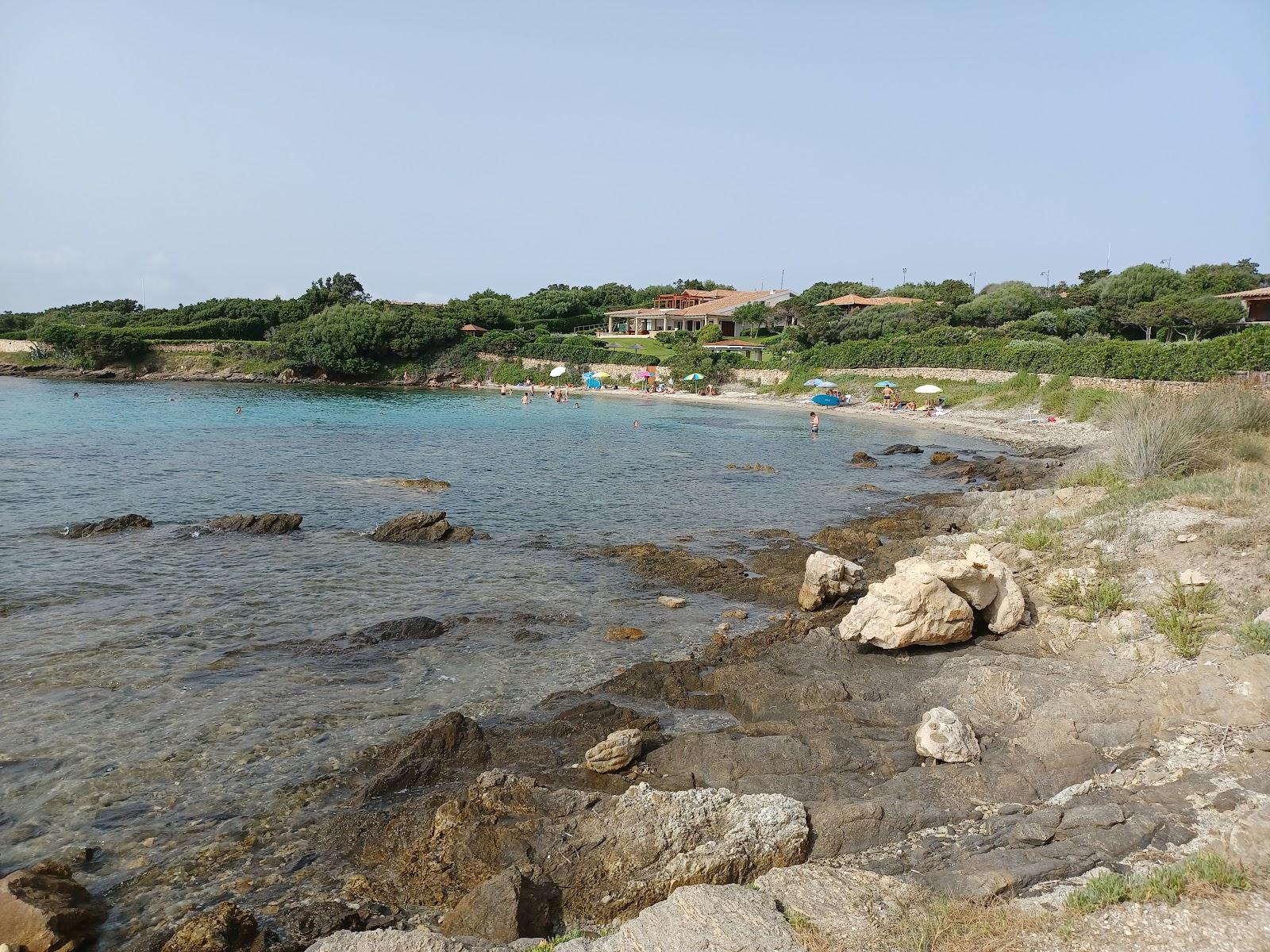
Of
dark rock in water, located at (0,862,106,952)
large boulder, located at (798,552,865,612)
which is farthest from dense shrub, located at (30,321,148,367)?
dark rock in water, located at (0,862,106,952)

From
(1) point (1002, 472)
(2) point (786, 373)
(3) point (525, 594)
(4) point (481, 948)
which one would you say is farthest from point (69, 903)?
(2) point (786, 373)

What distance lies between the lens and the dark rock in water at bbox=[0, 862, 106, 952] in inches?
252

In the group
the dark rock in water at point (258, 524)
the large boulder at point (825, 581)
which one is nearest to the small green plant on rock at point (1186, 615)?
the large boulder at point (825, 581)

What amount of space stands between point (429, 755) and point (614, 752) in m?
2.09

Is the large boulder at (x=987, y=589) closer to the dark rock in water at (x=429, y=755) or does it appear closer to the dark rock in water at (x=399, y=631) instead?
the dark rock in water at (x=429, y=755)

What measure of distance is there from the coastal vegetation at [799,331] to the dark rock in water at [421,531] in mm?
38887

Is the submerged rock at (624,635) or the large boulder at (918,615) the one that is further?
the submerged rock at (624,635)

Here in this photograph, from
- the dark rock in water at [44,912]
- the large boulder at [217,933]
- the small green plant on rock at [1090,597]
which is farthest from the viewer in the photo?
the small green plant on rock at [1090,597]

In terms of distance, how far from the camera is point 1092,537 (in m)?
15.0

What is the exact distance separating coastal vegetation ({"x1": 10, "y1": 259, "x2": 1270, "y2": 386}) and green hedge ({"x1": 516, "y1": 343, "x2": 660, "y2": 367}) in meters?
0.19

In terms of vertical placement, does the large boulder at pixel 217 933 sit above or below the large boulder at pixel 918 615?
below

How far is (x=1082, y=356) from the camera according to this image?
5284 cm

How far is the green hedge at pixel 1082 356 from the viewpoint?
43.0 meters

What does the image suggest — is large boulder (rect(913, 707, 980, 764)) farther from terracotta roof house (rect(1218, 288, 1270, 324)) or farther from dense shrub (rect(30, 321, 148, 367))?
dense shrub (rect(30, 321, 148, 367))
